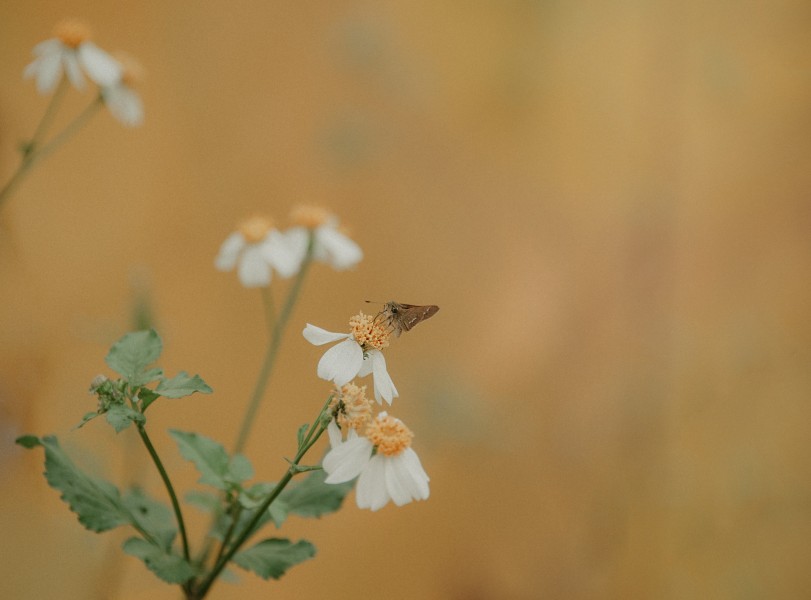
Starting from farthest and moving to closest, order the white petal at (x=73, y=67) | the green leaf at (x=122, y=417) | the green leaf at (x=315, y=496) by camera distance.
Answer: the white petal at (x=73, y=67), the green leaf at (x=315, y=496), the green leaf at (x=122, y=417)

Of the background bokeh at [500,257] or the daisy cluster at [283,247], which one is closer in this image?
the daisy cluster at [283,247]

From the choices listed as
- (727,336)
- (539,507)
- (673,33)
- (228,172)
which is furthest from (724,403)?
(228,172)

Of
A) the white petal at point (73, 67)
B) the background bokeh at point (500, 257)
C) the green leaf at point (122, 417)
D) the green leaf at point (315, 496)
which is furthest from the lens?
the background bokeh at point (500, 257)

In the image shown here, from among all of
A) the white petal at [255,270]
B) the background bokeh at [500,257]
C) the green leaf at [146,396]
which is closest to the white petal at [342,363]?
the green leaf at [146,396]

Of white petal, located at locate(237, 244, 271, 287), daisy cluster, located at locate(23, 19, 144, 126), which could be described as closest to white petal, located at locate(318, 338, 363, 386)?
white petal, located at locate(237, 244, 271, 287)

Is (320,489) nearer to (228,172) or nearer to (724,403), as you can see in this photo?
(228,172)

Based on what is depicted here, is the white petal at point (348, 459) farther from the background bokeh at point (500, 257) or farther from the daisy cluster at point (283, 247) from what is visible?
the background bokeh at point (500, 257)

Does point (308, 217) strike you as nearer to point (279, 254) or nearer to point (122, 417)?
point (279, 254)
